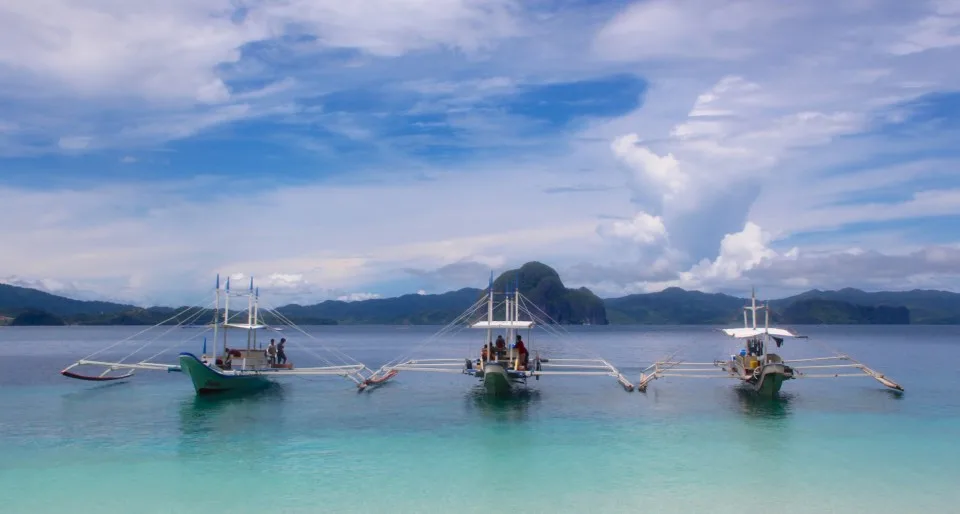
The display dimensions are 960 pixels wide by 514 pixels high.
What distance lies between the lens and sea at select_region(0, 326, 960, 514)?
1664cm

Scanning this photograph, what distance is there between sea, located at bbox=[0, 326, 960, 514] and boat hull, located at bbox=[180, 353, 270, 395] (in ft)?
2.43

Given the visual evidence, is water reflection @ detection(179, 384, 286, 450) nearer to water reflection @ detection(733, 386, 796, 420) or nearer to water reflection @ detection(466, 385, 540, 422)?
water reflection @ detection(466, 385, 540, 422)

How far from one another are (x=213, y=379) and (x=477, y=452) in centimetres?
1743

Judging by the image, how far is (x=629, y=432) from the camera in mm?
24859

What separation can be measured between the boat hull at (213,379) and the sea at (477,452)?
2.43ft

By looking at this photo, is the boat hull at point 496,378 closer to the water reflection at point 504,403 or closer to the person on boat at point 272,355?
the water reflection at point 504,403

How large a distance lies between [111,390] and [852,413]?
35729 millimetres

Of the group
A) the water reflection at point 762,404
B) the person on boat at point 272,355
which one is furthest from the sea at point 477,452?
the person on boat at point 272,355

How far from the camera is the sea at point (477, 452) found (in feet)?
54.6

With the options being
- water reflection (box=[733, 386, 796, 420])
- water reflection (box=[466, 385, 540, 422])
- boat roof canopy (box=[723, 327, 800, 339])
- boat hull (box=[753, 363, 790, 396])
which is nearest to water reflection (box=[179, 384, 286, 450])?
water reflection (box=[466, 385, 540, 422])

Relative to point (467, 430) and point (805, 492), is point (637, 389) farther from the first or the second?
point (805, 492)

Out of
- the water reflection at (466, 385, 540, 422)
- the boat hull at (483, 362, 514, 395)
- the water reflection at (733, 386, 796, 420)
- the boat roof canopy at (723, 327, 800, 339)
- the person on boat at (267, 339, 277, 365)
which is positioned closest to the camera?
the water reflection at (466, 385, 540, 422)

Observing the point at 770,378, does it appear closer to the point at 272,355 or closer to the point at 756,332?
the point at 756,332

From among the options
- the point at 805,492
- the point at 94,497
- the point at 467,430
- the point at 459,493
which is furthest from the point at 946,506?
the point at 94,497
